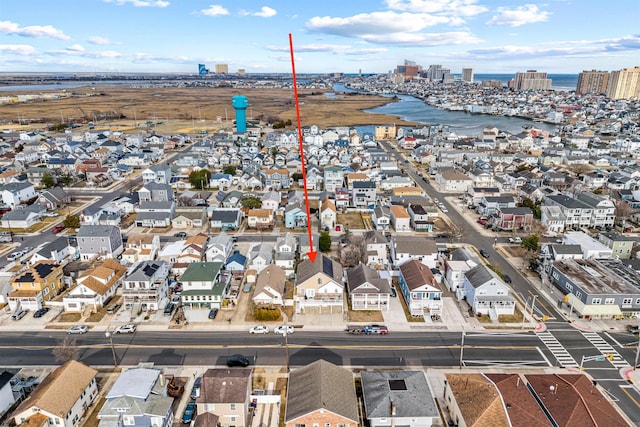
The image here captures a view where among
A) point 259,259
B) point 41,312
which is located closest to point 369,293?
point 259,259

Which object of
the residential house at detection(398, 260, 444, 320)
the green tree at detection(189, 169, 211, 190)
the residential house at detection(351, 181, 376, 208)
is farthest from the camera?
the green tree at detection(189, 169, 211, 190)

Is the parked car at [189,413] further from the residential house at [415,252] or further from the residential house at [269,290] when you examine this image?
the residential house at [415,252]

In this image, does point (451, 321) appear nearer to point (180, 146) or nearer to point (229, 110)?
point (180, 146)

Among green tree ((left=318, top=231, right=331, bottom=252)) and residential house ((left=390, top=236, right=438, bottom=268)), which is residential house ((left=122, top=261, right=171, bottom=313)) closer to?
green tree ((left=318, top=231, right=331, bottom=252))

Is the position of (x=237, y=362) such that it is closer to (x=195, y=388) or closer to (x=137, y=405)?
(x=195, y=388)

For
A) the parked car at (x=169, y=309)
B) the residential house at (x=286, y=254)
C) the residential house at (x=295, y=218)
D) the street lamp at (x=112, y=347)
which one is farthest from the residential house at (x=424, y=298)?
the street lamp at (x=112, y=347)

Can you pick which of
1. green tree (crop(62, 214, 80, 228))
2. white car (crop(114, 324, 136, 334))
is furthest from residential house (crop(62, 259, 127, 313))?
green tree (crop(62, 214, 80, 228))
